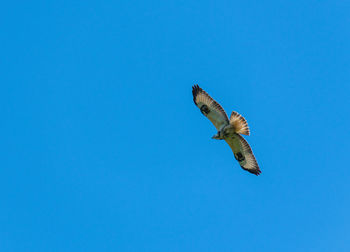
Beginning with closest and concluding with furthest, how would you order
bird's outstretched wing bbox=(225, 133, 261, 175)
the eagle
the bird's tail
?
the bird's tail < the eagle < bird's outstretched wing bbox=(225, 133, 261, 175)

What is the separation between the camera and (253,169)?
70.8ft

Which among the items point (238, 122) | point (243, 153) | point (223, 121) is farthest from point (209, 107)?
point (243, 153)

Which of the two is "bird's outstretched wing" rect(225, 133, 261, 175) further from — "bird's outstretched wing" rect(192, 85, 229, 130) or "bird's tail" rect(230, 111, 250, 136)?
"bird's outstretched wing" rect(192, 85, 229, 130)

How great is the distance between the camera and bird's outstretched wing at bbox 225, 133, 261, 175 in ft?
68.0

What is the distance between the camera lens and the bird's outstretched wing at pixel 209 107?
1994 cm

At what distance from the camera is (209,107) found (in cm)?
2008

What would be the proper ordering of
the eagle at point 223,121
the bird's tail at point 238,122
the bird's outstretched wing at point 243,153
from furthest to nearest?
the bird's outstretched wing at point 243,153 < the eagle at point 223,121 < the bird's tail at point 238,122

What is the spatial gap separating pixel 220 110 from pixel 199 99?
1.11 meters

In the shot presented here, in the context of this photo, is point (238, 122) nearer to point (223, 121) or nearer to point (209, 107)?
point (223, 121)

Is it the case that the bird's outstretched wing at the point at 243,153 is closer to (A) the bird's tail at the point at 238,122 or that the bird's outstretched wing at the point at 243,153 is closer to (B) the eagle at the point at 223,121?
(B) the eagle at the point at 223,121

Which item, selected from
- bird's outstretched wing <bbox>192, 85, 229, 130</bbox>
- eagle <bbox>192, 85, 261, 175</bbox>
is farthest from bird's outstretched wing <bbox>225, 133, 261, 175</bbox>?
bird's outstretched wing <bbox>192, 85, 229, 130</bbox>

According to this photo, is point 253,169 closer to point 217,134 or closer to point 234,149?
point 234,149

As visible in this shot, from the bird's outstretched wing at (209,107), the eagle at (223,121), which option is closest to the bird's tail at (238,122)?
the eagle at (223,121)

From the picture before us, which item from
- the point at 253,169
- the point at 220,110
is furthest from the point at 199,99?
the point at 253,169
